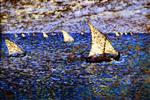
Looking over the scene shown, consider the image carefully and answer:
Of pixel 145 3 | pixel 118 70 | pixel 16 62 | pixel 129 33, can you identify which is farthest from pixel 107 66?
pixel 16 62

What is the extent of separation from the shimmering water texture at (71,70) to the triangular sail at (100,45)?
0.03 metres

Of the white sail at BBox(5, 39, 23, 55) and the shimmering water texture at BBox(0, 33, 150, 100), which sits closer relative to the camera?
the shimmering water texture at BBox(0, 33, 150, 100)

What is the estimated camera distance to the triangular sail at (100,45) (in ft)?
4.73

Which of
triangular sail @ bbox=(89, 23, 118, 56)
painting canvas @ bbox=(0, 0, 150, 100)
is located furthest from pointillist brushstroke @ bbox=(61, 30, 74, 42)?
triangular sail @ bbox=(89, 23, 118, 56)

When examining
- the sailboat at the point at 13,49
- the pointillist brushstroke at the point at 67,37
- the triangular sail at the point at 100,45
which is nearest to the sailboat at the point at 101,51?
the triangular sail at the point at 100,45

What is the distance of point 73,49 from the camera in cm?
152

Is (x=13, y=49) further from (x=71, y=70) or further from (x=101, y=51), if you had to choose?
(x=101, y=51)

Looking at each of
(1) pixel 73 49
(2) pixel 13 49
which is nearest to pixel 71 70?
(1) pixel 73 49

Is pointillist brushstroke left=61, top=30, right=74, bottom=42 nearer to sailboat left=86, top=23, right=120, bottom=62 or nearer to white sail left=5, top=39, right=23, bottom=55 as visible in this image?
sailboat left=86, top=23, right=120, bottom=62

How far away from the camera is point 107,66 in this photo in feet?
4.70

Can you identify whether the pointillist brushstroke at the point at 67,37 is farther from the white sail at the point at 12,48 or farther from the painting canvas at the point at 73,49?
the white sail at the point at 12,48

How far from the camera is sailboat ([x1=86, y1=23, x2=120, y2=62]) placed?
1438 millimetres

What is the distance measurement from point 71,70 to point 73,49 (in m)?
0.13

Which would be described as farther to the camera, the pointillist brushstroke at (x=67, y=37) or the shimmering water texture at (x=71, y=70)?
the pointillist brushstroke at (x=67, y=37)
